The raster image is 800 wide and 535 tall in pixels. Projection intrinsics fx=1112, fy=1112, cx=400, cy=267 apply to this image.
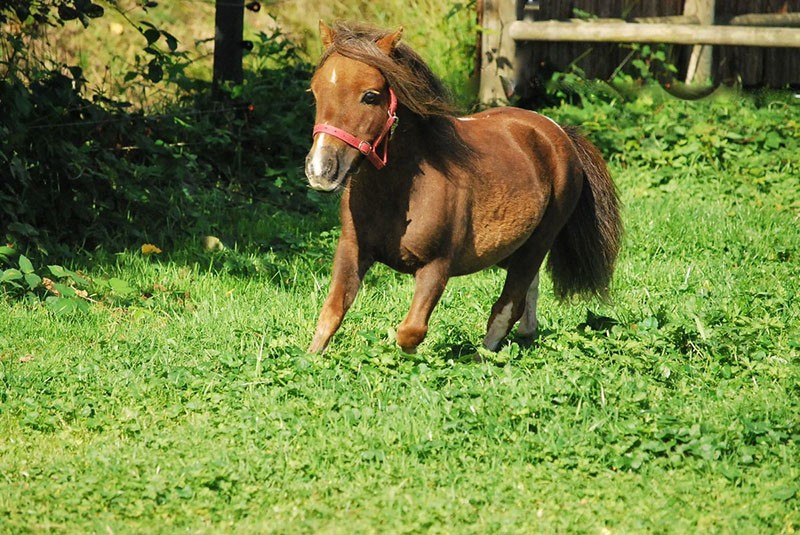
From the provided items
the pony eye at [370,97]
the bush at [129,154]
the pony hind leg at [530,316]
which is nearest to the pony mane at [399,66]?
the pony eye at [370,97]

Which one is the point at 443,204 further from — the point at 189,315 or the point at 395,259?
the point at 189,315

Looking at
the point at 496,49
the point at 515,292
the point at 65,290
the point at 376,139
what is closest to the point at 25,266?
the point at 65,290

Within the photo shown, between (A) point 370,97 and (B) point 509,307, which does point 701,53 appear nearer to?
(B) point 509,307

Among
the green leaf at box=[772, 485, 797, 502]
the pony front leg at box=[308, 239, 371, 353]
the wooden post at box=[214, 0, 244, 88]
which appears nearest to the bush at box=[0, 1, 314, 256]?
the wooden post at box=[214, 0, 244, 88]

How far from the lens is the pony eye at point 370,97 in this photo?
482 centimetres

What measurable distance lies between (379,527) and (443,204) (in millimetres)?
1742

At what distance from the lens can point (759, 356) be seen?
18.0 ft

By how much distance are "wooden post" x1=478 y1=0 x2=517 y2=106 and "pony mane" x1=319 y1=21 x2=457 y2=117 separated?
18.2ft

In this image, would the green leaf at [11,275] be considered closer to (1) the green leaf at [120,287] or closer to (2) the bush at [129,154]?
(1) the green leaf at [120,287]

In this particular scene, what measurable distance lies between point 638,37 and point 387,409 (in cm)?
694

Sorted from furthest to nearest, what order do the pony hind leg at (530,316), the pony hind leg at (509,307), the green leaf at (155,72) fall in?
the green leaf at (155,72)
the pony hind leg at (530,316)
the pony hind leg at (509,307)

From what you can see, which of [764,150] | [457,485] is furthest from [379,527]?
[764,150]

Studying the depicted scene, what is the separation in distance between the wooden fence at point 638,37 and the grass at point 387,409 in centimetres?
382

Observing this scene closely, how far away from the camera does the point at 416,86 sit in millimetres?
5043
